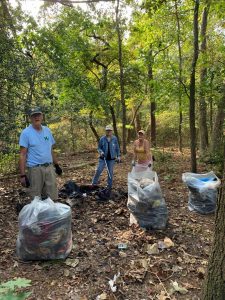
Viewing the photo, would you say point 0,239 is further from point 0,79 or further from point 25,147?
point 0,79

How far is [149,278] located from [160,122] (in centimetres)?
1830

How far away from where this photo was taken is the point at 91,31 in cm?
1370

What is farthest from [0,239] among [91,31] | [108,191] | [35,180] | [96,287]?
[91,31]

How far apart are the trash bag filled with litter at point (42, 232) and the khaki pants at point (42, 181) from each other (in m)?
1.06

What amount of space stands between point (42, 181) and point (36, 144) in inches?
24.2

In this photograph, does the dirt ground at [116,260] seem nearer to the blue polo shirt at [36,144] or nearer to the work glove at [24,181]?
the work glove at [24,181]

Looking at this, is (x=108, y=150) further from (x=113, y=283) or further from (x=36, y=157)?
(x=113, y=283)

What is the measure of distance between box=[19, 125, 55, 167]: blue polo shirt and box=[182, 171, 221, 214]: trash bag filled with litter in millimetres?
2601

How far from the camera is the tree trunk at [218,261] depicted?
2393 mm

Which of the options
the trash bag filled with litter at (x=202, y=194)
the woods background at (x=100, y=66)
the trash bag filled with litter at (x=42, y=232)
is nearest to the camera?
the trash bag filled with litter at (x=42, y=232)

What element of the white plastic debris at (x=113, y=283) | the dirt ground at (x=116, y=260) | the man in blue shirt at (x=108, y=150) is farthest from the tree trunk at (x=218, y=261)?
the man in blue shirt at (x=108, y=150)

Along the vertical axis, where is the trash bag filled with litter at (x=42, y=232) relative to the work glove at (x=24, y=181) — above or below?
below

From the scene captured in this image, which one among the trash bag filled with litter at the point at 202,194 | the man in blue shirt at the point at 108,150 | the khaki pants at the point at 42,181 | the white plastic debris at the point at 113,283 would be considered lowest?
the white plastic debris at the point at 113,283

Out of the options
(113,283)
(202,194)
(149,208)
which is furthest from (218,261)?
(202,194)
